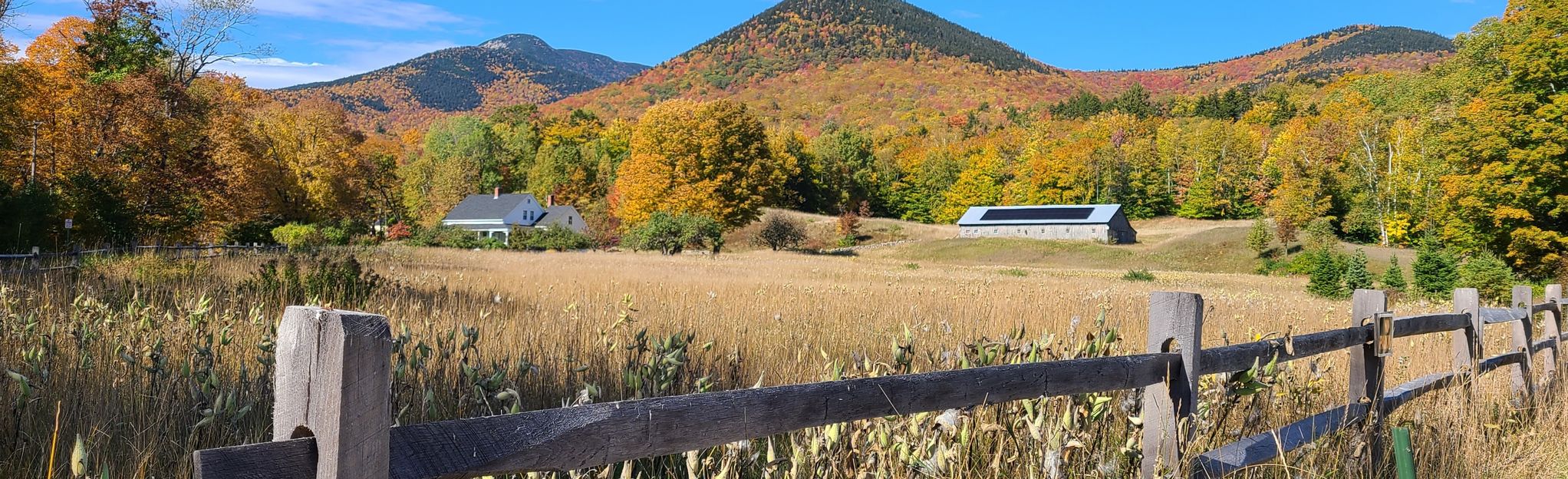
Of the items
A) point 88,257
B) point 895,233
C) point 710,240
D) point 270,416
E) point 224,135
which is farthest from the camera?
point 895,233

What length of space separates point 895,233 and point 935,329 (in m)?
55.2

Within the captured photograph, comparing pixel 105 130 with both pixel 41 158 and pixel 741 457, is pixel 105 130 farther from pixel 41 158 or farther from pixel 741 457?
pixel 741 457

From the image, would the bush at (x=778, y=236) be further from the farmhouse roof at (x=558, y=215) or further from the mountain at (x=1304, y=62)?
the mountain at (x=1304, y=62)

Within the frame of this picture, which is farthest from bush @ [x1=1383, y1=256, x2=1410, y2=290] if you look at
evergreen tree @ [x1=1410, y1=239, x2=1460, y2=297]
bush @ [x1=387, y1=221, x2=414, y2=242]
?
bush @ [x1=387, y1=221, x2=414, y2=242]

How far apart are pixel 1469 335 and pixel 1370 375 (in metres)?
2.03

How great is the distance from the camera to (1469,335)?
5816 millimetres

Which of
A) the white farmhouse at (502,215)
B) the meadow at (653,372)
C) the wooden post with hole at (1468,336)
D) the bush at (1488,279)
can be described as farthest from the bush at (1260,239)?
the white farmhouse at (502,215)

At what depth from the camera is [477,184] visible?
76.6 meters

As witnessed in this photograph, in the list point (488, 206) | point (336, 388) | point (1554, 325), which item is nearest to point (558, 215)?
point (488, 206)

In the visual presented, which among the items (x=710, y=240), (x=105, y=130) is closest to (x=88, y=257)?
(x=105, y=130)

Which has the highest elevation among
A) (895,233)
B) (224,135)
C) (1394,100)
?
(1394,100)

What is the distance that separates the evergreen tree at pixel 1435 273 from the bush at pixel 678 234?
25.8 m

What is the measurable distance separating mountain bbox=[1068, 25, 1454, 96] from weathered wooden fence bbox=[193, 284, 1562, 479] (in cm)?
14298

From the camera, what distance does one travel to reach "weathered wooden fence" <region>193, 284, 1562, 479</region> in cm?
128
